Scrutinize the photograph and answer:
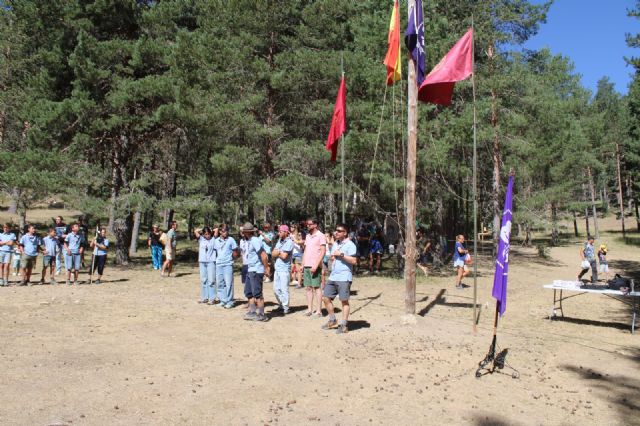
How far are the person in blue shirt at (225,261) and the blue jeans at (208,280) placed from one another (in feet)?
1.17

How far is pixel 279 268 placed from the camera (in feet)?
32.7

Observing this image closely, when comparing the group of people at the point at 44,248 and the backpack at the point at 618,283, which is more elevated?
the group of people at the point at 44,248

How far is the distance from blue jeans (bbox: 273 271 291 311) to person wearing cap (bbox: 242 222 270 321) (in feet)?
1.61

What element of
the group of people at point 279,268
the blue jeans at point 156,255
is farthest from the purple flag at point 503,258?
the blue jeans at point 156,255

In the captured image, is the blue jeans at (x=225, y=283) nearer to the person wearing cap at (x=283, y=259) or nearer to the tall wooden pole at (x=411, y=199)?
the person wearing cap at (x=283, y=259)

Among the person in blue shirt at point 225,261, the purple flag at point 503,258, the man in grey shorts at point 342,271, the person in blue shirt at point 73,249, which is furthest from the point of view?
the person in blue shirt at point 73,249

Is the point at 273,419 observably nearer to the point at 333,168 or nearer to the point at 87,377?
the point at 87,377

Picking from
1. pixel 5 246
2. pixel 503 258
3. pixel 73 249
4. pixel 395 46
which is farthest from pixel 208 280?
pixel 503 258

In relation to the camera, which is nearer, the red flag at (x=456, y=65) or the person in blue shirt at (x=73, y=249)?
the red flag at (x=456, y=65)

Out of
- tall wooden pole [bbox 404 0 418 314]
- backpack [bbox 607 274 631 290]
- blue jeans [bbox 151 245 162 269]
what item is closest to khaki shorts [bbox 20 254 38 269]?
blue jeans [bbox 151 245 162 269]

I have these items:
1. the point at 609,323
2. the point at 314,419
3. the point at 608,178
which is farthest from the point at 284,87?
the point at 608,178

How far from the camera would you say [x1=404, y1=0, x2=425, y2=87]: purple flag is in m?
9.96

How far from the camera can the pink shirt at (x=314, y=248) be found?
32.1 feet

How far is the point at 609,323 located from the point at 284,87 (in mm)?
12360
